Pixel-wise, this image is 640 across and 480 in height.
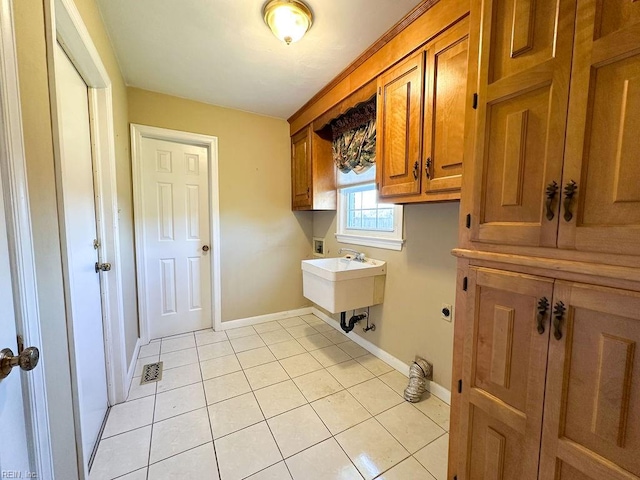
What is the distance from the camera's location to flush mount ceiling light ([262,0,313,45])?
56.5 inches

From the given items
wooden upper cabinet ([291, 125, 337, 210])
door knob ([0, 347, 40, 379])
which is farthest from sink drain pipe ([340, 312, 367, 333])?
door knob ([0, 347, 40, 379])

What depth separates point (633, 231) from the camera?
1.98 ft

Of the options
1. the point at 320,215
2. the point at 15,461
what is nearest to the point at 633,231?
the point at 15,461

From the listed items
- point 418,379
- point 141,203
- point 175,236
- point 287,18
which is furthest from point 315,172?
point 418,379

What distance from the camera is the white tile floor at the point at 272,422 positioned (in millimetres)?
1312

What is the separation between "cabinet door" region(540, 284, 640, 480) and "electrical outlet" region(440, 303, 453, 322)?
1.01 meters

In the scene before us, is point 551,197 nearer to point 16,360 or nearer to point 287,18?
point 16,360

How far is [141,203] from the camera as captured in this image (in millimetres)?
2514

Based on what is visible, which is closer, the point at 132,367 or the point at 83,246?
the point at 83,246

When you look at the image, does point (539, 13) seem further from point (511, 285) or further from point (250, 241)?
point (250, 241)

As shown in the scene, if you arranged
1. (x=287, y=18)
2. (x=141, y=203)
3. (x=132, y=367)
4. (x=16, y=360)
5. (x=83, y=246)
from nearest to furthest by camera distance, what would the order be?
(x=16, y=360), (x=83, y=246), (x=287, y=18), (x=132, y=367), (x=141, y=203)

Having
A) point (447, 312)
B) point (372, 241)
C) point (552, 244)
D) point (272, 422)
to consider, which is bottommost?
point (272, 422)

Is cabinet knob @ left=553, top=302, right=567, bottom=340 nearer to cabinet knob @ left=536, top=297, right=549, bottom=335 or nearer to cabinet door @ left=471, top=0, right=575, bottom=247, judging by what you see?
cabinet knob @ left=536, top=297, right=549, bottom=335

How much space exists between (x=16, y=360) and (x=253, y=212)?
2.50 metres
